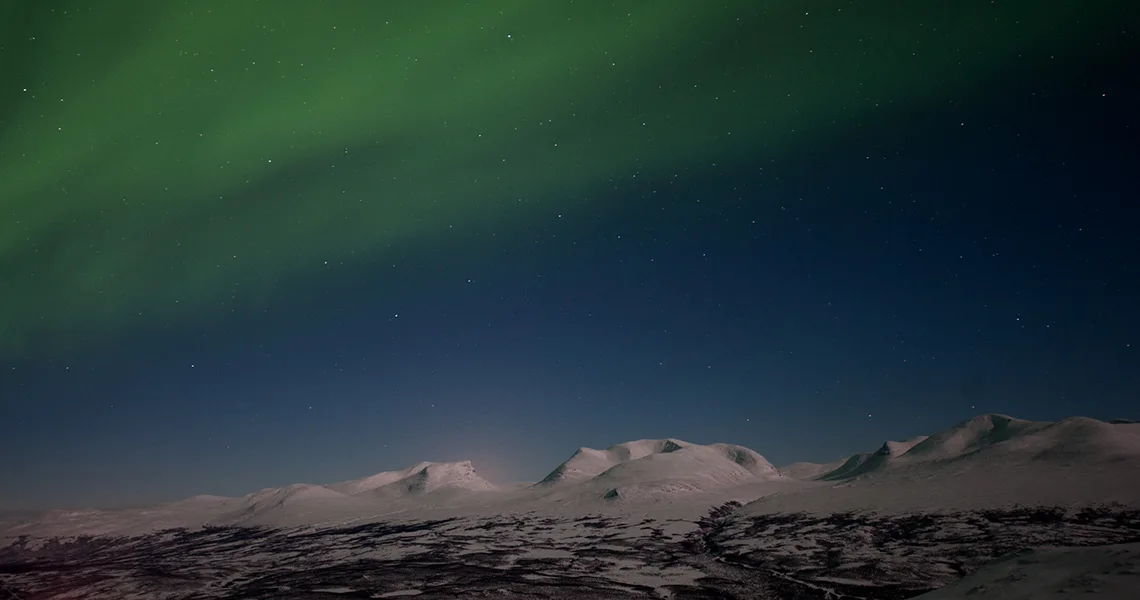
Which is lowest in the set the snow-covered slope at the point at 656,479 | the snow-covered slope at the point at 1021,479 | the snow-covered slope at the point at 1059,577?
the snow-covered slope at the point at 656,479

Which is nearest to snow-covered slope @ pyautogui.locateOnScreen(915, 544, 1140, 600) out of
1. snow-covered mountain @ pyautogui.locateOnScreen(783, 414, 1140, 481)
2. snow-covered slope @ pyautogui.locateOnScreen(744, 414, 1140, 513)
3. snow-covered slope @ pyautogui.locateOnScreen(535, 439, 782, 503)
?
snow-covered slope @ pyautogui.locateOnScreen(744, 414, 1140, 513)

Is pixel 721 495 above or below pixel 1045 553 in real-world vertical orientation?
below

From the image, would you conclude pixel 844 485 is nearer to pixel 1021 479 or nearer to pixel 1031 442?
pixel 1021 479

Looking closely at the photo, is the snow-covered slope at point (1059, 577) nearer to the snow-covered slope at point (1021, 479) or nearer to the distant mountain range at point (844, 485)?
the snow-covered slope at point (1021, 479)

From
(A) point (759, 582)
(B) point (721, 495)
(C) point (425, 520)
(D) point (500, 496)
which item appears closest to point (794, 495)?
(B) point (721, 495)

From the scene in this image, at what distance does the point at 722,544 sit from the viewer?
55906 mm

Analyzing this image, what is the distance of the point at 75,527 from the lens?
17575 centimetres

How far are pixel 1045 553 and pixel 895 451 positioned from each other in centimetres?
18665

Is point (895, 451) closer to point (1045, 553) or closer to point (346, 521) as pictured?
point (346, 521)

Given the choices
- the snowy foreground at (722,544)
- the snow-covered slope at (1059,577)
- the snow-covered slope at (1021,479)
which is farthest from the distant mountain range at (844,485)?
the snow-covered slope at (1059,577)

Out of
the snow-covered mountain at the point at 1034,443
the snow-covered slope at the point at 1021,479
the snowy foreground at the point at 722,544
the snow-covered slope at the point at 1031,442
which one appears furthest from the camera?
the snow-covered slope at the point at 1031,442

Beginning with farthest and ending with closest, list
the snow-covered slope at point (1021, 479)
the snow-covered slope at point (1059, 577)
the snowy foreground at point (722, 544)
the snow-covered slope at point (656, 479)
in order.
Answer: the snow-covered slope at point (656, 479), the snow-covered slope at point (1021, 479), the snowy foreground at point (722, 544), the snow-covered slope at point (1059, 577)

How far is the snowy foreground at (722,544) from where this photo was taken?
33719 millimetres

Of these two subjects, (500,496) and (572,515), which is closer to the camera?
(572,515)
